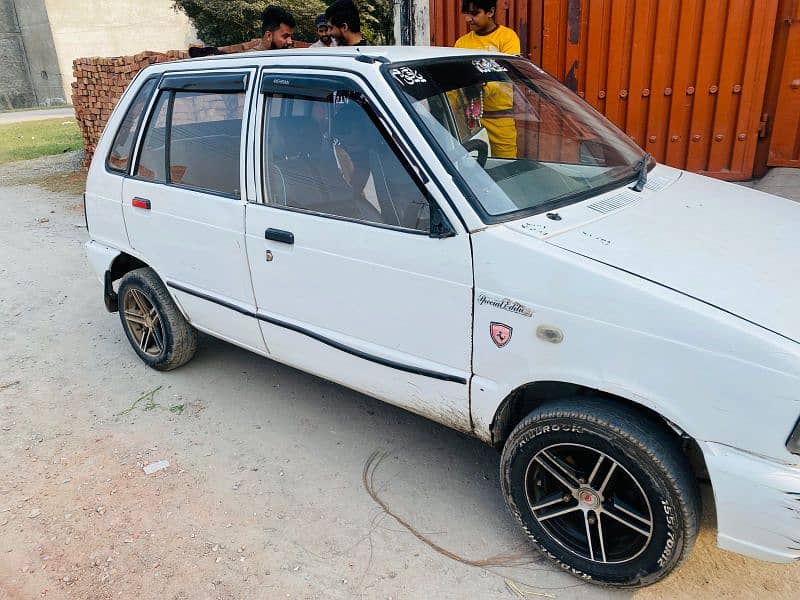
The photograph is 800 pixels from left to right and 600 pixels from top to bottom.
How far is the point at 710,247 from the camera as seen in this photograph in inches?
91.8

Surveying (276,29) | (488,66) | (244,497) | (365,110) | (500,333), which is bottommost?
(244,497)

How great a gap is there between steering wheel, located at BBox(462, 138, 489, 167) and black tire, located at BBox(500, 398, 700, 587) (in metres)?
1.07

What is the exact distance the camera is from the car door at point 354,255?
8.33 feet

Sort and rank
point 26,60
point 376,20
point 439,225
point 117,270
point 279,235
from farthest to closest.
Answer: point 26,60 < point 376,20 < point 117,270 < point 279,235 < point 439,225

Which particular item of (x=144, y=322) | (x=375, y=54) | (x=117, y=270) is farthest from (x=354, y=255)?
(x=117, y=270)

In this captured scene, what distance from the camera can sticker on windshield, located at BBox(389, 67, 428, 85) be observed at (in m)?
2.73

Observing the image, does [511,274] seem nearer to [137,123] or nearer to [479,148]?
[479,148]

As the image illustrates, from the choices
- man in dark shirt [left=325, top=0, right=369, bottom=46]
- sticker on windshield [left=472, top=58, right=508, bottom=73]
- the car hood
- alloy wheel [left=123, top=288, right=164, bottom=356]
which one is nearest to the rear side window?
alloy wheel [left=123, top=288, right=164, bottom=356]

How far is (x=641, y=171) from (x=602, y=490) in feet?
5.09

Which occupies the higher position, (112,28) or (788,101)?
(112,28)

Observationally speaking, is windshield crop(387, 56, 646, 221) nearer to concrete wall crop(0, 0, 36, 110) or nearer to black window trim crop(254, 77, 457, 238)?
black window trim crop(254, 77, 457, 238)

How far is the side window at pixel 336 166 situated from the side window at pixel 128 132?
3.93 feet

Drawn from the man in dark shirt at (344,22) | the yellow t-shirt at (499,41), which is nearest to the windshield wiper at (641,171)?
the yellow t-shirt at (499,41)

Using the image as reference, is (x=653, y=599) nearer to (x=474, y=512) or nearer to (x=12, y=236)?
(x=474, y=512)
